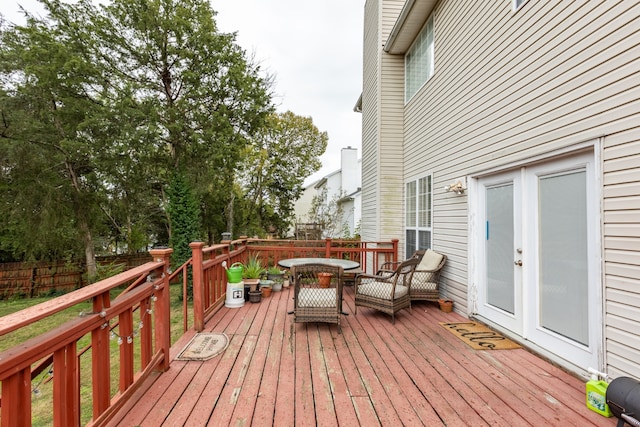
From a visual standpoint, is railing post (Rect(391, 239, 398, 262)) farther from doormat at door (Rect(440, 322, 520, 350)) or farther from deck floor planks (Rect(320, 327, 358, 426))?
deck floor planks (Rect(320, 327, 358, 426))

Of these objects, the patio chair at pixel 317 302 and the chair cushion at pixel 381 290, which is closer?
the patio chair at pixel 317 302

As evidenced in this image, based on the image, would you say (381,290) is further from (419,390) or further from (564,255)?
(564,255)

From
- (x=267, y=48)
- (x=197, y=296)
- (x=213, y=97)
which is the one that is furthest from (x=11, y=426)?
(x=267, y=48)

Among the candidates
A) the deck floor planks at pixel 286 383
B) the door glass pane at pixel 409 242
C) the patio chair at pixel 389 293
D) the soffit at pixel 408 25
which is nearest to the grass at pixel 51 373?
the deck floor planks at pixel 286 383

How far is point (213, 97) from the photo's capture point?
12414 millimetres

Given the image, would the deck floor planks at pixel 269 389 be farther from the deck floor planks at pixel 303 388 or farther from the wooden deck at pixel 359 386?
the deck floor planks at pixel 303 388

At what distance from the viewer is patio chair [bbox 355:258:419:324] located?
4.14 meters

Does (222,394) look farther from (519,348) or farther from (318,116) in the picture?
(318,116)

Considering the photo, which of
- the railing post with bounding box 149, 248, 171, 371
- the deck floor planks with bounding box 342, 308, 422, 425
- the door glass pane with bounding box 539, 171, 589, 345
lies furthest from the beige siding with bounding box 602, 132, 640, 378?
the railing post with bounding box 149, 248, 171, 371

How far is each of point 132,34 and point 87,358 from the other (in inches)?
453

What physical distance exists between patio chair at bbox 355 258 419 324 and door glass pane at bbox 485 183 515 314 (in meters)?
0.97

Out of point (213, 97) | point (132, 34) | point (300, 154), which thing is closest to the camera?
point (132, 34)

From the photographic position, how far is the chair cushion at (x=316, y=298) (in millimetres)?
3908

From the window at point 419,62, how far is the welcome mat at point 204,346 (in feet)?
18.5
